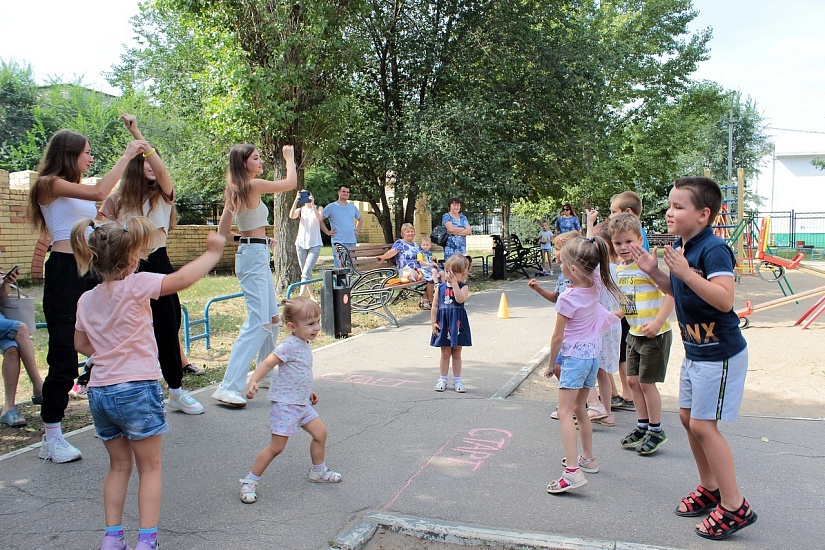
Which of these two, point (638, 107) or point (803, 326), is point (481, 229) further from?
point (803, 326)

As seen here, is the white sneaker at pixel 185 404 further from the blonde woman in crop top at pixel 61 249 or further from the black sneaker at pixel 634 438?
the black sneaker at pixel 634 438

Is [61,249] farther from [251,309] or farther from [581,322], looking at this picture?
[581,322]

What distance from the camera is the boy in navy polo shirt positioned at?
10.2 ft

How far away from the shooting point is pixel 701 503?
133 inches

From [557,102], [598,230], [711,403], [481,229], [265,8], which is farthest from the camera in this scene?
[481,229]

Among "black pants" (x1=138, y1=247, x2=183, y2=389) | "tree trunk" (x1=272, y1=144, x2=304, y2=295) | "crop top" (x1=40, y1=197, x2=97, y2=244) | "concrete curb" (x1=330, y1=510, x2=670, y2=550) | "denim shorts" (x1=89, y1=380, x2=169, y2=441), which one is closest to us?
"denim shorts" (x1=89, y1=380, x2=169, y2=441)

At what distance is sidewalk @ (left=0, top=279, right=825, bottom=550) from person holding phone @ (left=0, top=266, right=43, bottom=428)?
58cm

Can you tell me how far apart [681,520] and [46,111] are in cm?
3249

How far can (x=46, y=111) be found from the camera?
29250 millimetres

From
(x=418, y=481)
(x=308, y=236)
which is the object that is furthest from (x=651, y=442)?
(x=308, y=236)

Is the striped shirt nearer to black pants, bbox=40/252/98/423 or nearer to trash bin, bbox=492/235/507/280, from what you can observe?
black pants, bbox=40/252/98/423

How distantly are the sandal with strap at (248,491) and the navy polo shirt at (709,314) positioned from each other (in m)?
2.39

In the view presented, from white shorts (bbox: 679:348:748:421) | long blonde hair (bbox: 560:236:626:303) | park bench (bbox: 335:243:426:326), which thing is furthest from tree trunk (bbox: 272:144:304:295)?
white shorts (bbox: 679:348:748:421)

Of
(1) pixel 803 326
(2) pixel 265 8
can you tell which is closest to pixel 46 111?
(2) pixel 265 8
